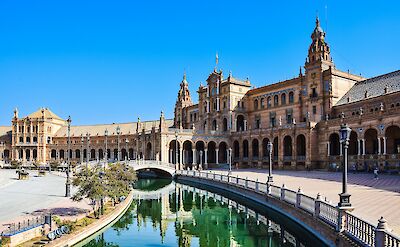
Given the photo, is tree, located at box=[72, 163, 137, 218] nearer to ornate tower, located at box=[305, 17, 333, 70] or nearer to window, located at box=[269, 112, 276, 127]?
ornate tower, located at box=[305, 17, 333, 70]

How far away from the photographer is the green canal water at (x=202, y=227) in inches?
796

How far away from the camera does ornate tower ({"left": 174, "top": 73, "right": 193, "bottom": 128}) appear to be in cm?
9333

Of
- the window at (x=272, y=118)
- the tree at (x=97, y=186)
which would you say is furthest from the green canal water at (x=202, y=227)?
the window at (x=272, y=118)

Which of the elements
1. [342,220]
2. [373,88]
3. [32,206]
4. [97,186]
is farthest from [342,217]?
[373,88]

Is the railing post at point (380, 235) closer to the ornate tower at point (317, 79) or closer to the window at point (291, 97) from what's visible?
the ornate tower at point (317, 79)

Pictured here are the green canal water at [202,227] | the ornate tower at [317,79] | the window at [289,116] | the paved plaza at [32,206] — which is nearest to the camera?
the green canal water at [202,227]

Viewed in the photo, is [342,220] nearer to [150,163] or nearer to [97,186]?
[97,186]

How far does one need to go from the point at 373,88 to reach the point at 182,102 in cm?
5009

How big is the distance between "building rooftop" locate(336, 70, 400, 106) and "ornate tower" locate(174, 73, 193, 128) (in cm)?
4384

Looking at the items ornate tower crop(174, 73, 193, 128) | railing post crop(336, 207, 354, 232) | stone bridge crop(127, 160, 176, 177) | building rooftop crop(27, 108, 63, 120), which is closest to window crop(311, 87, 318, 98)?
stone bridge crop(127, 160, 176, 177)

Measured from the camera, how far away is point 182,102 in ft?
310

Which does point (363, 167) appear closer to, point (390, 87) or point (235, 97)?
point (390, 87)

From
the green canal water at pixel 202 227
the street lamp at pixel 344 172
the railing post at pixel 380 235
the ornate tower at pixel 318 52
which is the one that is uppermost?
the ornate tower at pixel 318 52

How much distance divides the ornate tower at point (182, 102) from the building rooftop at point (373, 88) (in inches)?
1726
